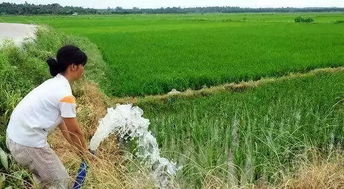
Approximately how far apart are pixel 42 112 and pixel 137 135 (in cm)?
141

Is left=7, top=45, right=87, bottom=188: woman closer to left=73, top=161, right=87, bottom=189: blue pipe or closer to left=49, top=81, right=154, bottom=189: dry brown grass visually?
left=73, top=161, right=87, bottom=189: blue pipe

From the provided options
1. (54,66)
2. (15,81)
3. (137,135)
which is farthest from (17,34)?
(54,66)

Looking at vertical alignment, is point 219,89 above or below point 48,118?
below

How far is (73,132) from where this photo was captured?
11.2ft

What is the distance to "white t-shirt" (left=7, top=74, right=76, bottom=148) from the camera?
10.9 ft

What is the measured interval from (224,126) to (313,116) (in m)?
1.08

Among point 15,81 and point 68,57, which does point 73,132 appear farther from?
point 15,81

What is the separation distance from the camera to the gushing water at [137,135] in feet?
13.5

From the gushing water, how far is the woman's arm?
0.51 metres

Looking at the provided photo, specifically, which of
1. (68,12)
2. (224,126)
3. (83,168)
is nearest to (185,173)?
(83,168)

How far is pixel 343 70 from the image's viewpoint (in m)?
11.5

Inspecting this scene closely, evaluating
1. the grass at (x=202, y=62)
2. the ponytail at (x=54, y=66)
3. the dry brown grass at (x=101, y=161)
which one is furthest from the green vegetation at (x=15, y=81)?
the grass at (x=202, y=62)

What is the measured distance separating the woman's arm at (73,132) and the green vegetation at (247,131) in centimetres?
95

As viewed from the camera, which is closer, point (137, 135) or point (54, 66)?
point (54, 66)
